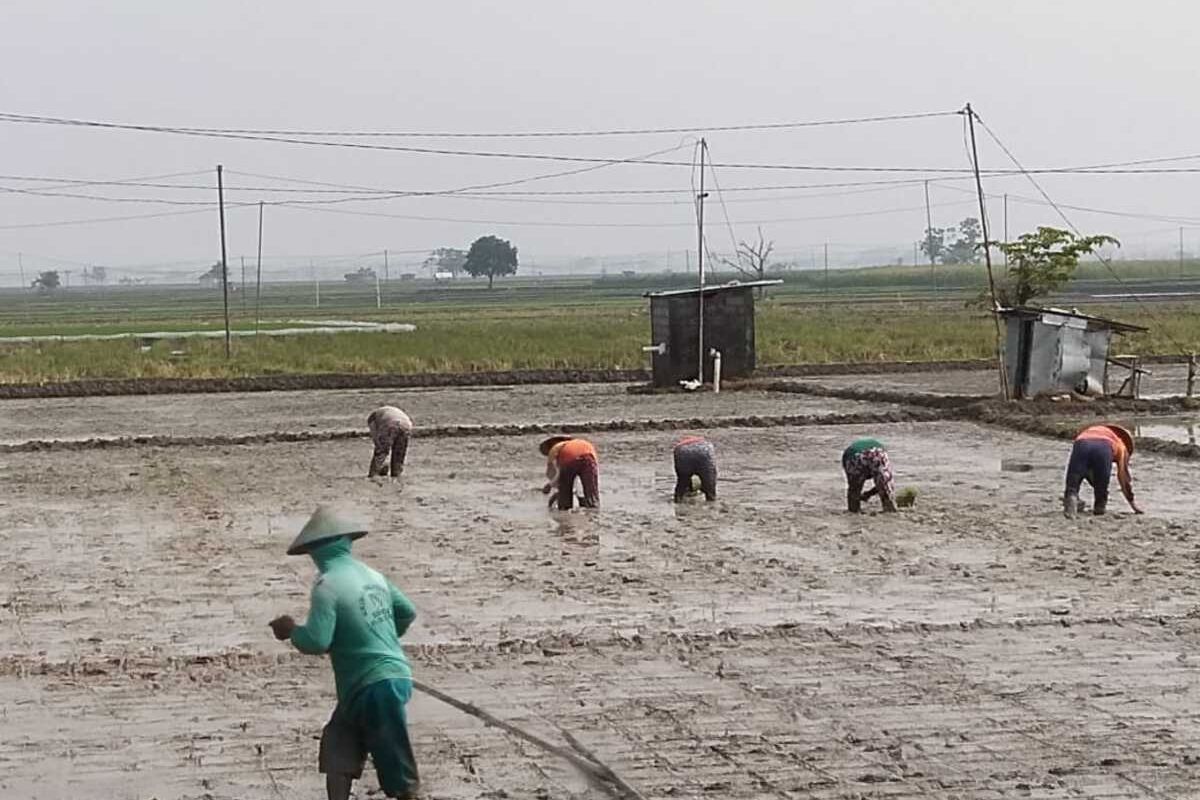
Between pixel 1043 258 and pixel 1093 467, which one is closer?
pixel 1093 467

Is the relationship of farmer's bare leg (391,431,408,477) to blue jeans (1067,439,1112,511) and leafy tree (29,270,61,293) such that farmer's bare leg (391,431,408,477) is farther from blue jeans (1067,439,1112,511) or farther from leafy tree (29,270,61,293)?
leafy tree (29,270,61,293)

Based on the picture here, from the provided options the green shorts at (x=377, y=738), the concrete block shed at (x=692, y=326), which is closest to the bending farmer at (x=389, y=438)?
the green shorts at (x=377, y=738)

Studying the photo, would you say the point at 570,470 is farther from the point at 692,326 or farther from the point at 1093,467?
the point at 692,326

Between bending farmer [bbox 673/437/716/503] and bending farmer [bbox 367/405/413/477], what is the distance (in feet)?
10.3

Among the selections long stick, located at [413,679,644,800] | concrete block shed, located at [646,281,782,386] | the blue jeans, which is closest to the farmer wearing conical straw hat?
long stick, located at [413,679,644,800]

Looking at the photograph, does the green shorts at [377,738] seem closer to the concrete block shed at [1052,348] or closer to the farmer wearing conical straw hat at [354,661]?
the farmer wearing conical straw hat at [354,661]

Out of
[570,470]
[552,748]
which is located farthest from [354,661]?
[570,470]

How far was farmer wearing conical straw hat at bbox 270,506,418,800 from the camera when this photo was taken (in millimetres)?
5496

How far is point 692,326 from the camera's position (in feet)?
95.3

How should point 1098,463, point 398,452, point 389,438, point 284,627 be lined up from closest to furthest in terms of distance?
point 284,627 < point 1098,463 < point 389,438 < point 398,452

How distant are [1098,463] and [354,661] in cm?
847

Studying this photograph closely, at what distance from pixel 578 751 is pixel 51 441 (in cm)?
1585

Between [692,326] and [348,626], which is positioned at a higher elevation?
[692,326]

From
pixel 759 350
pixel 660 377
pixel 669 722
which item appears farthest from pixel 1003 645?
pixel 759 350
